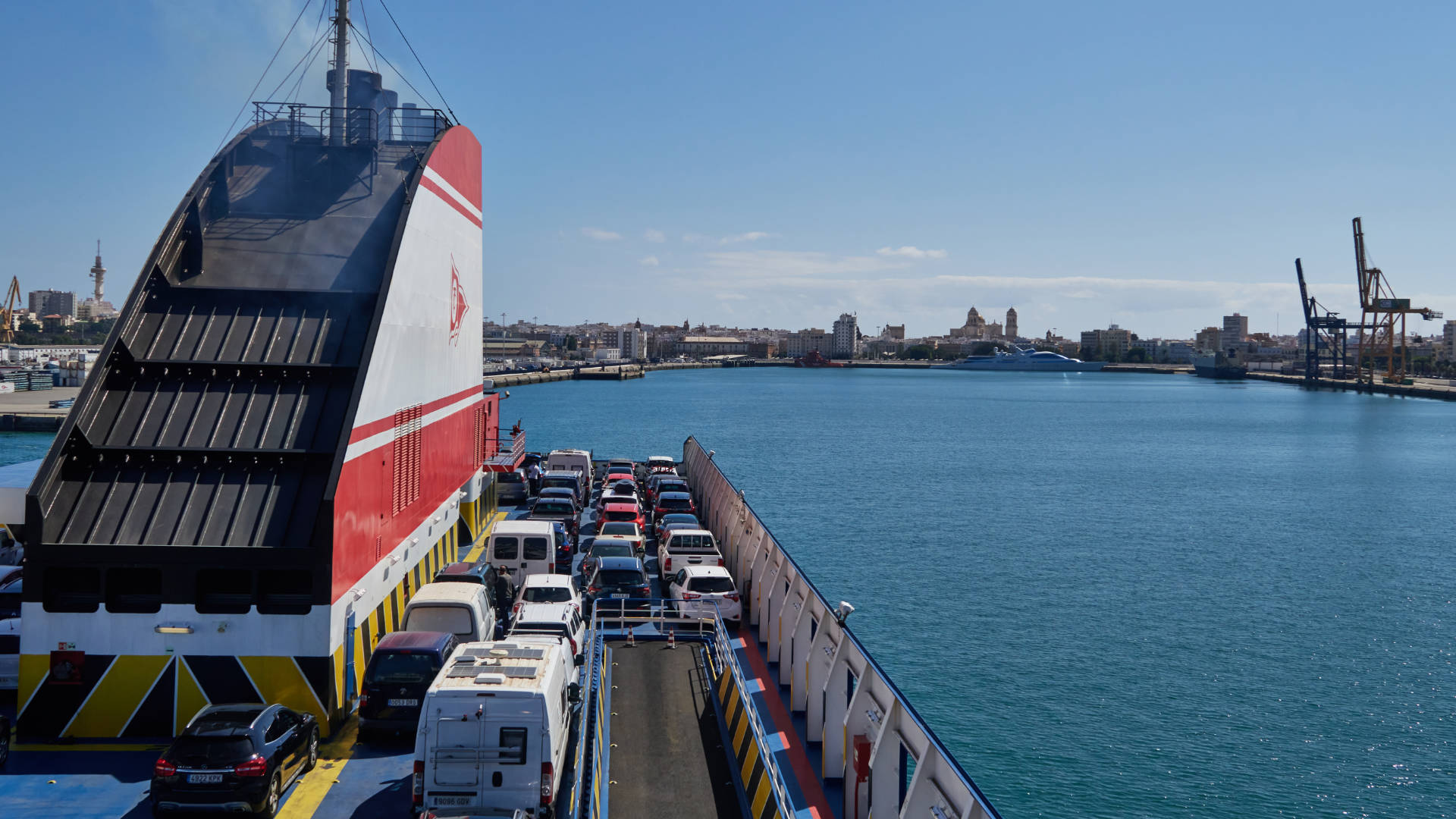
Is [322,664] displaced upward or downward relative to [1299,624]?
upward

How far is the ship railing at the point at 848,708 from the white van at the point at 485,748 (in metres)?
3.33

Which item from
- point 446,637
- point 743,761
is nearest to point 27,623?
point 446,637

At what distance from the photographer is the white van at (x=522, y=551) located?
2017 cm

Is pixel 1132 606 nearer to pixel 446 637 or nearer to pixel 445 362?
pixel 445 362

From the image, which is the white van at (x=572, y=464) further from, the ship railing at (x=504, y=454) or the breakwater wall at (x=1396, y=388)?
the breakwater wall at (x=1396, y=388)

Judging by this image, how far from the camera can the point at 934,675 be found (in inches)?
943

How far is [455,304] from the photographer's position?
22.1m

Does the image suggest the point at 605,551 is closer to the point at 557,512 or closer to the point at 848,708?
the point at 557,512

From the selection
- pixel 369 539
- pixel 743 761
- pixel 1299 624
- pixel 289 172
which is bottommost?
pixel 1299 624

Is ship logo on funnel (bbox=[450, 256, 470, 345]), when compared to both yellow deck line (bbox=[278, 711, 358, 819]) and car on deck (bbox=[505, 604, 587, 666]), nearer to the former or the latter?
car on deck (bbox=[505, 604, 587, 666])

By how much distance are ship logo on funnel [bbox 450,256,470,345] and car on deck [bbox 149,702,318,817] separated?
40.0 ft

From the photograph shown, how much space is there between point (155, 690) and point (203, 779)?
3212 mm

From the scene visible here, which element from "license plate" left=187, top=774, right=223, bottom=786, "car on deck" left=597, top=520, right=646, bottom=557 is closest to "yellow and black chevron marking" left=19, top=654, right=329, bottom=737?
"license plate" left=187, top=774, right=223, bottom=786

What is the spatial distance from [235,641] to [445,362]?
9617 mm
